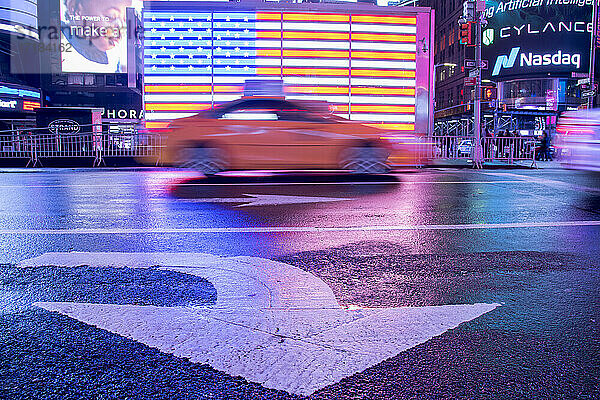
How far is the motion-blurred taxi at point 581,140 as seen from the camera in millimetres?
10531

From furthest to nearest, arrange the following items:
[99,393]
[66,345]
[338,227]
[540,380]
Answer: [338,227]
[66,345]
[540,380]
[99,393]

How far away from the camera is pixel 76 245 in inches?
180

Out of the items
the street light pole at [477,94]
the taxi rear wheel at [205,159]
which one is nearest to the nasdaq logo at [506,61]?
the street light pole at [477,94]

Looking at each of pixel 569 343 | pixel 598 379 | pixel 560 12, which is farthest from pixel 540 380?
pixel 560 12

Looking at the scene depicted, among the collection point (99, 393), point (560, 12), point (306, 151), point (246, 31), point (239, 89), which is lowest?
point (99, 393)

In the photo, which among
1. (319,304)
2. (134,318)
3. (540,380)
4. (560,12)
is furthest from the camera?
(560,12)

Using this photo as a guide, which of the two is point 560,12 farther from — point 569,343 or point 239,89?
point 569,343

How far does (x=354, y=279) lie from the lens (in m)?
3.46

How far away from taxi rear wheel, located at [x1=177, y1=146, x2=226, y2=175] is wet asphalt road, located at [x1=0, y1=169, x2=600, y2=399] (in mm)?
3642

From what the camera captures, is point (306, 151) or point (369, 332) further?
point (306, 151)

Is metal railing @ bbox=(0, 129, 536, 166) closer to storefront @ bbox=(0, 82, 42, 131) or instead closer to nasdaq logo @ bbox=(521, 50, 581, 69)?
storefront @ bbox=(0, 82, 42, 131)

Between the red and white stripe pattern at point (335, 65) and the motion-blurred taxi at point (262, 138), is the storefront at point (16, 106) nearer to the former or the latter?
the red and white stripe pattern at point (335, 65)

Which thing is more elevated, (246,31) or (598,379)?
(246,31)

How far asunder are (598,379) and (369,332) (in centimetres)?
94
